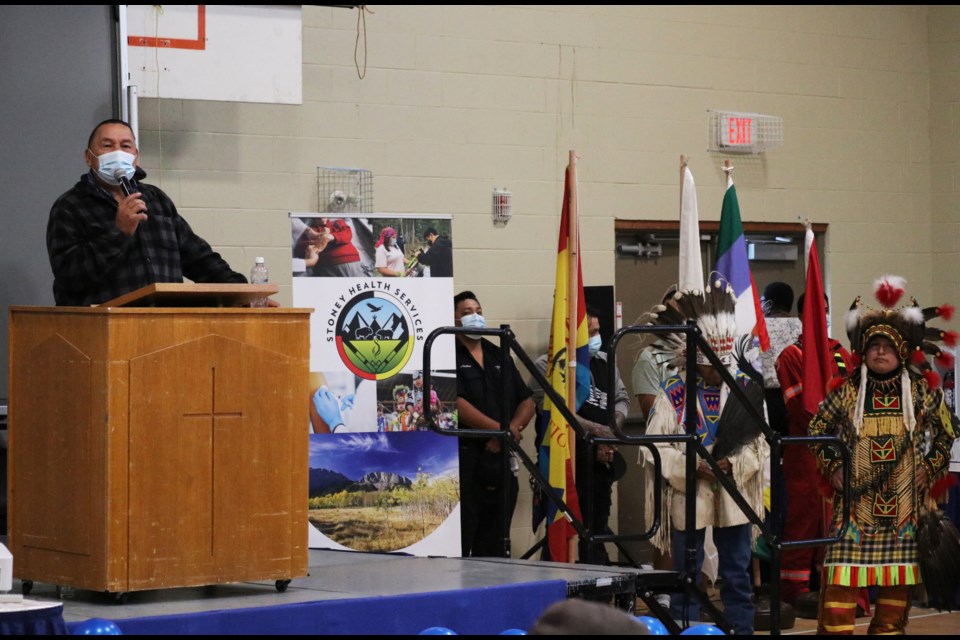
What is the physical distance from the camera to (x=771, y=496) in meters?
5.03

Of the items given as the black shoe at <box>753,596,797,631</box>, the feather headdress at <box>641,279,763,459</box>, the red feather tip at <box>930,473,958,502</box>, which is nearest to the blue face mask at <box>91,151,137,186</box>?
the feather headdress at <box>641,279,763,459</box>

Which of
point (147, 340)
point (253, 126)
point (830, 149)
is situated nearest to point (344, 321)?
point (253, 126)

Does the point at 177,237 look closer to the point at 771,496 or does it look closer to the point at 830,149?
the point at 771,496

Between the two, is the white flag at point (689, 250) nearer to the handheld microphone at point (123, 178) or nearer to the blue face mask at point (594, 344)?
the blue face mask at point (594, 344)

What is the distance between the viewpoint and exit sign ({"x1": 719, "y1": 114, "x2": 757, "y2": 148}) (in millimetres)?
8102

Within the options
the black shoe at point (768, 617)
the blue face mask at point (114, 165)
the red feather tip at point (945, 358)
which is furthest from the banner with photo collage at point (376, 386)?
the blue face mask at point (114, 165)

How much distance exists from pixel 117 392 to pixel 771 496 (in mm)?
2633

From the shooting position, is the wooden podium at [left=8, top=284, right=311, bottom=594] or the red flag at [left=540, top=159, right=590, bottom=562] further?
the red flag at [left=540, top=159, right=590, bottom=562]

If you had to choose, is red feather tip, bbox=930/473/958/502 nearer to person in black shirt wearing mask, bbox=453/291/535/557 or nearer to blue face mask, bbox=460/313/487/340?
person in black shirt wearing mask, bbox=453/291/535/557

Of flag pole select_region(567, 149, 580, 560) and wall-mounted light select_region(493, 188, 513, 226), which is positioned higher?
wall-mounted light select_region(493, 188, 513, 226)

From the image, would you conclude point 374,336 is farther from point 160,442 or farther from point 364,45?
point 160,442

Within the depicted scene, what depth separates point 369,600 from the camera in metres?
3.48

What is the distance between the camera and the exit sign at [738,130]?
810 centimetres

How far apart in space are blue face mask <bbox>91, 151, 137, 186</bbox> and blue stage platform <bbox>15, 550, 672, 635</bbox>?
1.17m
